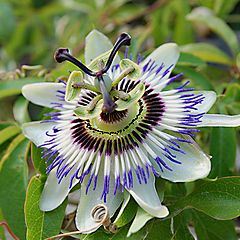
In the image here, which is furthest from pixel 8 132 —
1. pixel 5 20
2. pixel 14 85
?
pixel 5 20

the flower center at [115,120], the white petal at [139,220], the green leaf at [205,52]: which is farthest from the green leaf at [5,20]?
the white petal at [139,220]

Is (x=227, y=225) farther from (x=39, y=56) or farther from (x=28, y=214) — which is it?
(x=39, y=56)

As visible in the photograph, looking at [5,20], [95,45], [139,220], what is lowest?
[5,20]

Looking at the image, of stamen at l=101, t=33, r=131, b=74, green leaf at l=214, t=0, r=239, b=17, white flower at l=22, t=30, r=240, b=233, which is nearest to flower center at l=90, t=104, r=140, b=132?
white flower at l=22, t=30, r=240, b=233

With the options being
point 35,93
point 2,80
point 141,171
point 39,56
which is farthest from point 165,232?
point 39,56

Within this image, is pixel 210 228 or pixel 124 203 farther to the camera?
pixel 210 228

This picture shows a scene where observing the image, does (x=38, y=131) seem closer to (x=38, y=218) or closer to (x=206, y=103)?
(x=38, y=218)
